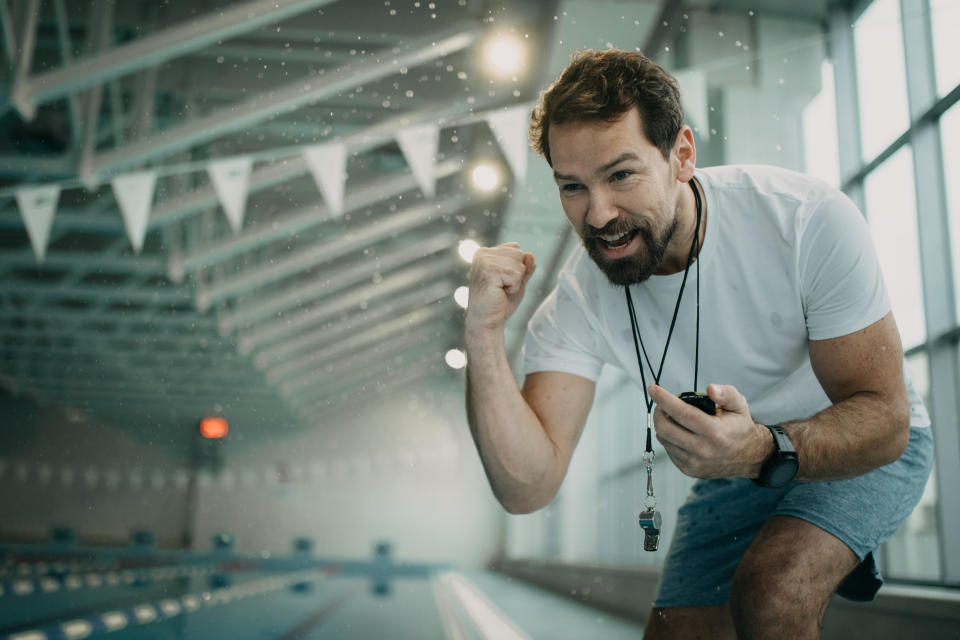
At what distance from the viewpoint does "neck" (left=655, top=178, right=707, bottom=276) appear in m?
0.79

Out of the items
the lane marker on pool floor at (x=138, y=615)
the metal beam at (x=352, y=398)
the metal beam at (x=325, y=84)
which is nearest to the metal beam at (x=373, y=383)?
the metal beam at (x=352, y=398)

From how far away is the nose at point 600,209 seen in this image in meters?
0.68

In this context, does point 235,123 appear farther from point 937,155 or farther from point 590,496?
point 937,155

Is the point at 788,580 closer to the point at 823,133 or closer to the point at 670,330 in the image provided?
the point at 670,330

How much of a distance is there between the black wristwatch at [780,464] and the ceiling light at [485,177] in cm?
96

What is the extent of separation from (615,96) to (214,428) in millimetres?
1834

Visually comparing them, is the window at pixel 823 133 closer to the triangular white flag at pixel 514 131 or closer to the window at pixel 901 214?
the window at pixel 901 214

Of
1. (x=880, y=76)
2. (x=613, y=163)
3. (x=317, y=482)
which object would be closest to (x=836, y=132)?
(x=880, y=76)

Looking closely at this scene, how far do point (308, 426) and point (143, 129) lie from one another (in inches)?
80.2

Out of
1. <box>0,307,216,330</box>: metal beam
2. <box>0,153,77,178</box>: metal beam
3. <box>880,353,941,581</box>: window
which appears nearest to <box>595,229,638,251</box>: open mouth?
<box>0,307,216,330</box>: metal beam

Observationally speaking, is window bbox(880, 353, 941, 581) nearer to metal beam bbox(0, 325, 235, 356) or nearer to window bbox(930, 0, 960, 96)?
window bbox(930, 0, 960, 96)

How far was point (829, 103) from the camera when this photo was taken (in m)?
1.29

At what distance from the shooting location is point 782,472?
0.61 m

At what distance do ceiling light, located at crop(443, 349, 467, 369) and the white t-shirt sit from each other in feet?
1.24
